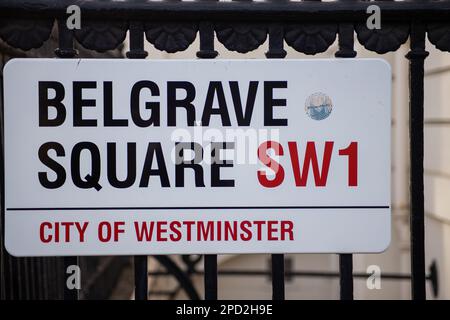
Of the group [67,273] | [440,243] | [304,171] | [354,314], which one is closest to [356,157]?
[304,171]

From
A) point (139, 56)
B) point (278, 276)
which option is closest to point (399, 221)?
point (278, 276)

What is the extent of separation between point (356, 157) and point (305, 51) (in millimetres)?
440

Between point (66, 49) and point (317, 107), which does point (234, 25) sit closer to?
point (317, 107)

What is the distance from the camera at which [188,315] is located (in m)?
2.18

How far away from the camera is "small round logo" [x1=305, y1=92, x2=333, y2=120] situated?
2.18m

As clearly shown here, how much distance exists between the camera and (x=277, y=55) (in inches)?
85.8

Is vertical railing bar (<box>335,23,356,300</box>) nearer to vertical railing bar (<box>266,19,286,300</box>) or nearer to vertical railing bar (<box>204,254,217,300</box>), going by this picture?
vertical railing bar (<box>266,19,286,300</box>)

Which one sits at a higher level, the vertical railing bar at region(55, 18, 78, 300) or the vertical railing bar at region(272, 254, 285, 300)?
the vertical railing bar at region(55, 18, 78, 300)

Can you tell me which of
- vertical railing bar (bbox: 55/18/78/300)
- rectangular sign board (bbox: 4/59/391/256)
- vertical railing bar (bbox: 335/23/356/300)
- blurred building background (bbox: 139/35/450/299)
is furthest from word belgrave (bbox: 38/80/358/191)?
blurred building background (bbox: 139/35/450/299)

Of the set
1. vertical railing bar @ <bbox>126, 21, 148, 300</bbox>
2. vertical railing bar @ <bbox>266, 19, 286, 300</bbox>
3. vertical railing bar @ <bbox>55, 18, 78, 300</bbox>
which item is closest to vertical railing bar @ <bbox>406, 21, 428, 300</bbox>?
vertical railing bar @ <bbox>266, 19, 286, 300</bbox>

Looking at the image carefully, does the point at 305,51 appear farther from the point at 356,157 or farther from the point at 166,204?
the point at 166,204

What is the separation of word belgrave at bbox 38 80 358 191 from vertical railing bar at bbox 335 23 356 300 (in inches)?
10.2

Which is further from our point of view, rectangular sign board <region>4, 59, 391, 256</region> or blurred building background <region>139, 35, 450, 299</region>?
blurred building background <region>139, 35, 450, 299</region>

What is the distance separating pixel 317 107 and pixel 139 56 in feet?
2.28
